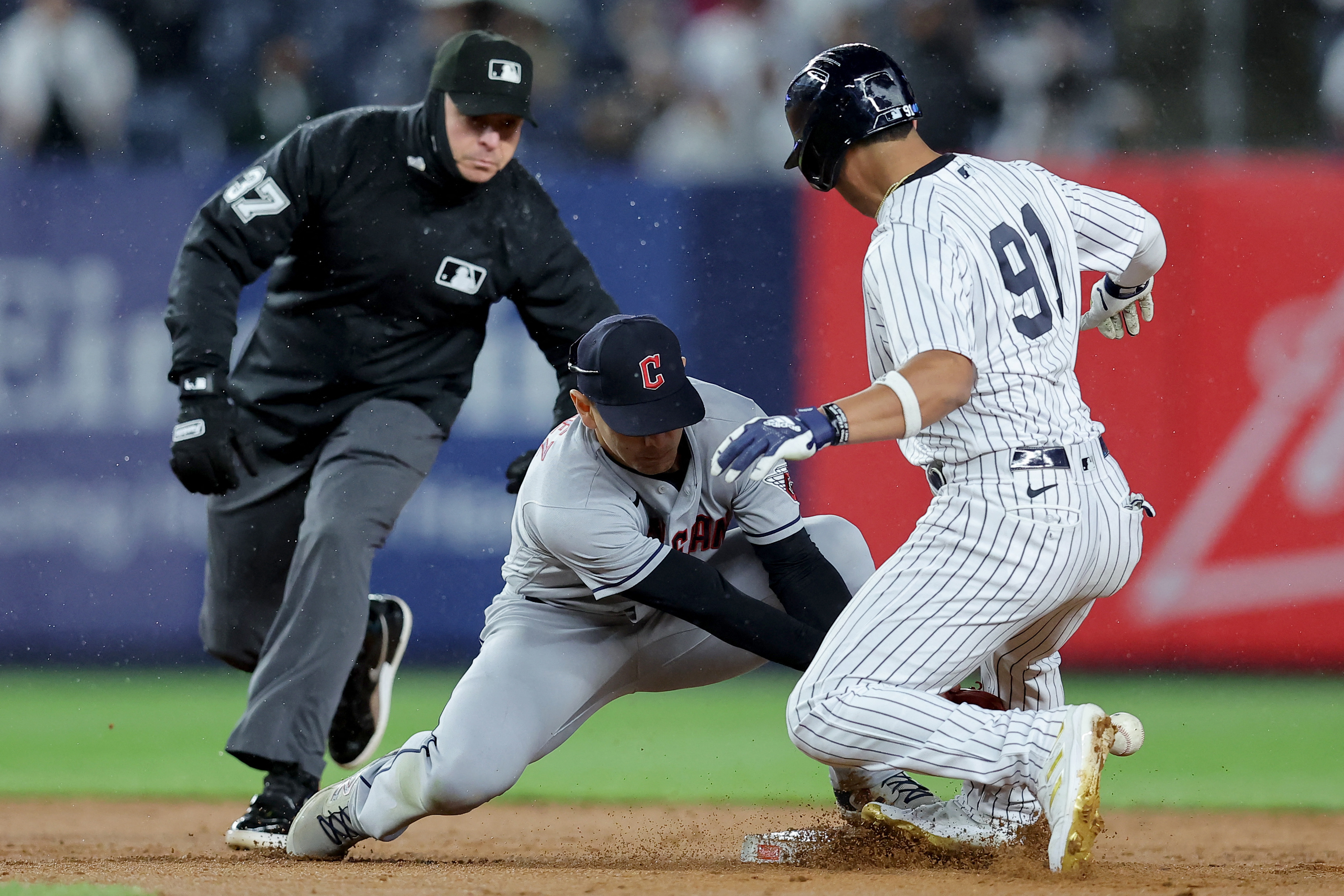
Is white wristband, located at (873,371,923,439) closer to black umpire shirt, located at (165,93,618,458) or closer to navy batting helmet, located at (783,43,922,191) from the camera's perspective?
navy batting helmet, located at (783,43,922,191)

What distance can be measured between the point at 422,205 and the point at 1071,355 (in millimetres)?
2328

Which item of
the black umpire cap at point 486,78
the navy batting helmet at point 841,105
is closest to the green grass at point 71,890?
the navy batting helmet at point 841,105

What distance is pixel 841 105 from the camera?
3584mm

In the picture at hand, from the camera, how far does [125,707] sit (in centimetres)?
716

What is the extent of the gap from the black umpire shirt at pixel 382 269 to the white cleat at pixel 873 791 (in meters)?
1.51

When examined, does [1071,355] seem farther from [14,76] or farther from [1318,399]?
[14,76]

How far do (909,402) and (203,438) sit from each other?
2.33m

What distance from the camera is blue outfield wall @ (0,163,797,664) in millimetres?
7742

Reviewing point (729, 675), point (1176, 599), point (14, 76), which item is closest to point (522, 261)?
point (729, 675)

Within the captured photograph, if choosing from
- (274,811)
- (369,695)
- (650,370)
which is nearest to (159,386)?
(369,695)

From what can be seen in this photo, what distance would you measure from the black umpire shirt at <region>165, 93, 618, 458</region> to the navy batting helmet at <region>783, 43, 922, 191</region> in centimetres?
137

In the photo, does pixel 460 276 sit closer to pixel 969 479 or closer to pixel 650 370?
pixel 650 370

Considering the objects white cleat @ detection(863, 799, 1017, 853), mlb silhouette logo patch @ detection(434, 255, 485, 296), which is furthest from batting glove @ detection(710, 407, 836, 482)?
mlb silhouette logo patch @ detection(434, 255, 485, 296)

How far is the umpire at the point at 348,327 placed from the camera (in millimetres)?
4598
